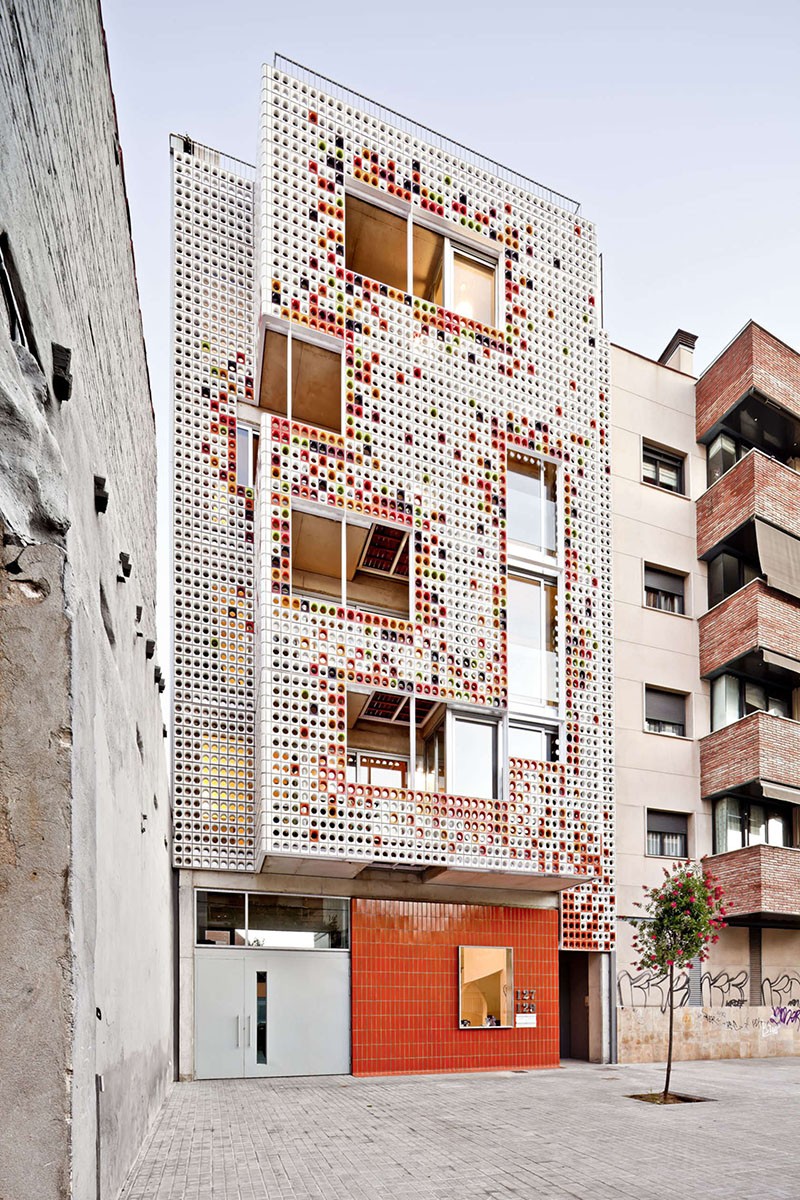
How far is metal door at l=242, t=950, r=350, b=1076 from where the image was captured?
52.1 ft

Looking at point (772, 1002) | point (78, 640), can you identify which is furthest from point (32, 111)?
point (772, 1002)

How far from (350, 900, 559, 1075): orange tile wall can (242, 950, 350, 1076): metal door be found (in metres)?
0.34

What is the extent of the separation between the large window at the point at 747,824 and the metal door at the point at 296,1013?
33.9 ft

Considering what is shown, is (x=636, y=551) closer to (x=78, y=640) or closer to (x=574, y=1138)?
(x=574, y=1138)

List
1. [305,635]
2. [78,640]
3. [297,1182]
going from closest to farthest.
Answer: [78,640]
[297,1182]
[305,635]

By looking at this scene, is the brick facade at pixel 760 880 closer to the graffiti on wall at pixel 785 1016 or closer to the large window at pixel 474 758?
the graffiti on wall at pixel 785 1016

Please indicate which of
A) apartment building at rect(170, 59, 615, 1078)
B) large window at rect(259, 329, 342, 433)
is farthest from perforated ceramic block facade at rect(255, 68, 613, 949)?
large window at rect(259, 329, 342, 433)

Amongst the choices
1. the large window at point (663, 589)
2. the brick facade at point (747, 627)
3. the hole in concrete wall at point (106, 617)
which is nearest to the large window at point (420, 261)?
the large window at point (663, 589)

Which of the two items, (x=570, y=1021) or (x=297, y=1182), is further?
Answer: (x=570, y=1021)

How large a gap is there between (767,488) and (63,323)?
2121 centimetres

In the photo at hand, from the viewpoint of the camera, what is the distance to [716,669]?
887 inches

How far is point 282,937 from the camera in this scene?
16.4 m

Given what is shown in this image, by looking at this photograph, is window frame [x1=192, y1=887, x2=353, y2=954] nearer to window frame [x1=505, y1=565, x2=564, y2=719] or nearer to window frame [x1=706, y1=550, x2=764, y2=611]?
window frame [x1=505, y1=565, x2=564, y2=719]

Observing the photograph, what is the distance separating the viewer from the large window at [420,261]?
18.2m
